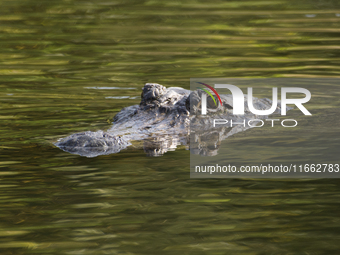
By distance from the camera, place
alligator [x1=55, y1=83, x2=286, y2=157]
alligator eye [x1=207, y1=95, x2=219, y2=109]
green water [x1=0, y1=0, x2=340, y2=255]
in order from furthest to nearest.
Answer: alligator eye [x1=207, y1=95, x2=219, y2=109] < alligator [x1=55, y1=83, x2=286, y2=157] < green water [x1=0, y1=0, x2=340, y2=255]

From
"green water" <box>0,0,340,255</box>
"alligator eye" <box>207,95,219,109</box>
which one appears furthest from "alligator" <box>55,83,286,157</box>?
"green water" <box>0,0,340,255</box>

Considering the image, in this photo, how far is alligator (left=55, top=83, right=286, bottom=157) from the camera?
5285 mm

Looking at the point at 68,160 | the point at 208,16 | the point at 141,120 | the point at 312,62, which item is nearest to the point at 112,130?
the point at 141,120

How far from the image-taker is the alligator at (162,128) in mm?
5285

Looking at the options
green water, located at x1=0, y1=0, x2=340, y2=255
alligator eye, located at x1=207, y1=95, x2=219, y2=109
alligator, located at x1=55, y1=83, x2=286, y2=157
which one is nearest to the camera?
green water, located at x1=0, y1=0, x2=340, y2=255

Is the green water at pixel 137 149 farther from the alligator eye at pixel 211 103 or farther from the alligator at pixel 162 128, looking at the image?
the alligator eye at pixel 211 103

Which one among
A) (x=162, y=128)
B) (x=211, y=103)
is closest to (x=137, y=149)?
(x=162, y=128)

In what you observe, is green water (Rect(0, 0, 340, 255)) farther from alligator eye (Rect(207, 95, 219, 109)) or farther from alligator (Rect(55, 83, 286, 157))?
alligator eye (Rect(207, 95, 219, 109))

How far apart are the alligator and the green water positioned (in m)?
0.16

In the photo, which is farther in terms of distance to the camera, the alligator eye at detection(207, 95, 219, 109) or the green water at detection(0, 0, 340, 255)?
the alligator eye at detection(207, 95, 219, 109)

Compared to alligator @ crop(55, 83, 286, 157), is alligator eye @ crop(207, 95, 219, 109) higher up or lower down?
higher up

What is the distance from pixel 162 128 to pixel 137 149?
0.66m

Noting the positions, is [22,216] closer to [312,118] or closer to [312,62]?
[312,118]

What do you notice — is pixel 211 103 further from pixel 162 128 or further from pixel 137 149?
pixel 137 149
